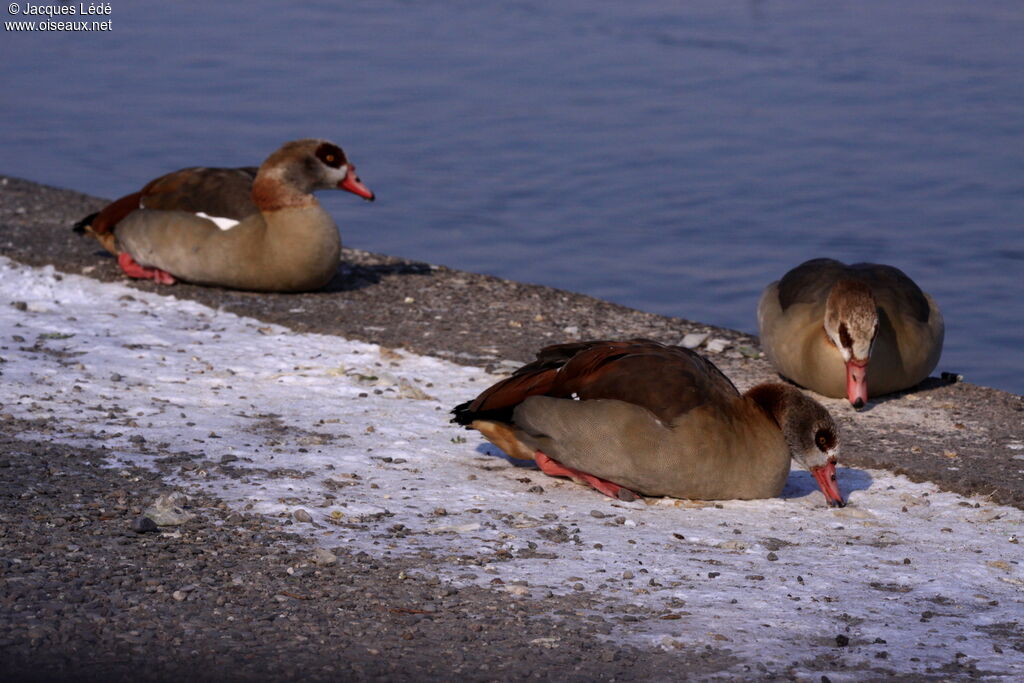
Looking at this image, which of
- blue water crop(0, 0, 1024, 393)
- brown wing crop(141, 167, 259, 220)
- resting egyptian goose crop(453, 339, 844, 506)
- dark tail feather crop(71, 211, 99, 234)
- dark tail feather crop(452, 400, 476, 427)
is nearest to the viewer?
resting egyptian goose crop(453, 339, 844, 506)

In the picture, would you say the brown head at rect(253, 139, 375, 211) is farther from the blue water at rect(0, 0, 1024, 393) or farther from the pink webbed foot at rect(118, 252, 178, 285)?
the blue water at rect(0, 0, 1024, 393)

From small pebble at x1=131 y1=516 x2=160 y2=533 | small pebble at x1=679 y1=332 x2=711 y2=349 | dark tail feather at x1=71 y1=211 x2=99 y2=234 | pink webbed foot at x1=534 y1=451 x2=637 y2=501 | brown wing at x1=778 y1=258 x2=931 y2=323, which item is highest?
brown wing at x1=778 y1=258 x2=931 y2=323

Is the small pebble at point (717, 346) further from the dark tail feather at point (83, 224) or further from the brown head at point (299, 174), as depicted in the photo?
the dark tail feather at point (83, 224)

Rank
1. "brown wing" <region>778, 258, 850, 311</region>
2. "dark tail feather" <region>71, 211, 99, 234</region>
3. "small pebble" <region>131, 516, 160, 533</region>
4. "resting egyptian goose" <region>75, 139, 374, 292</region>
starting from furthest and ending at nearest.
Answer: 1. "dark tail feather" <region>71, 211, 99, 234</region>
2. "resting egyptian goose" <region>75, 139, 374, 292</region>
3. "brown wing" <region>778, 258, 850, 311</region>
4. "small pebble" <region>131, 516, 160, 533</region>

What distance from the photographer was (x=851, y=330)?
8.27 m

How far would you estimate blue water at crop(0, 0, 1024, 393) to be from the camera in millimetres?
14188

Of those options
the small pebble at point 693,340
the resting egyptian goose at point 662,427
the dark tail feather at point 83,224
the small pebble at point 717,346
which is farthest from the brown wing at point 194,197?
the resting egyptian goose at point 662,427

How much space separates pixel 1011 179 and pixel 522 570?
1263 centimetres

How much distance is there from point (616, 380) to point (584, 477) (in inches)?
19.1

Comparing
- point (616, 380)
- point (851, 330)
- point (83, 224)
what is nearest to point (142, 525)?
point (616, 380)

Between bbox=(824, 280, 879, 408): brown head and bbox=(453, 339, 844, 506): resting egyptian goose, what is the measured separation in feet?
6.29

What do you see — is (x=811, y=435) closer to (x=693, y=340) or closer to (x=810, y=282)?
(x=810, y=282)

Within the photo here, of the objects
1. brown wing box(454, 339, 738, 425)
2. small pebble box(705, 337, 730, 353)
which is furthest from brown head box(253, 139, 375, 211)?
brown wing box(454, 339, 738, 425)

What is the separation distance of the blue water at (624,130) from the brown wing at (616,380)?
5.68m
